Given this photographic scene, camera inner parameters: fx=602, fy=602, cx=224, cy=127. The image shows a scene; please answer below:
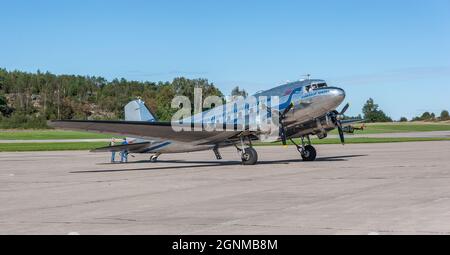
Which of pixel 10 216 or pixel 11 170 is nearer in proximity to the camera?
pixel 10 216

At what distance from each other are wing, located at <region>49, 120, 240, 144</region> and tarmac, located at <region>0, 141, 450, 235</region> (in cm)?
250

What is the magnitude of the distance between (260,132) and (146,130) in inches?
212

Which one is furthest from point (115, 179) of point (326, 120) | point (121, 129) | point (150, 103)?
point (150, 103)

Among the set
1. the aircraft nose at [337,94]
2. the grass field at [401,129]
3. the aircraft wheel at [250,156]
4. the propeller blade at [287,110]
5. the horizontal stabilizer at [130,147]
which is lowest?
the aircraft wheel at [250,156]

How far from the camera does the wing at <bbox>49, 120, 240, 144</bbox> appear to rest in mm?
25531

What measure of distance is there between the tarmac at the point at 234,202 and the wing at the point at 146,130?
2504 mm

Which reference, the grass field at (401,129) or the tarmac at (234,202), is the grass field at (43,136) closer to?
the grass field at (401,129)

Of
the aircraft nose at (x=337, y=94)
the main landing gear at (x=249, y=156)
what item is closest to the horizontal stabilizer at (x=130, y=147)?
the main landing gear at (x=249, y=156)

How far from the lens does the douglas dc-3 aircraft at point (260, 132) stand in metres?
26.8

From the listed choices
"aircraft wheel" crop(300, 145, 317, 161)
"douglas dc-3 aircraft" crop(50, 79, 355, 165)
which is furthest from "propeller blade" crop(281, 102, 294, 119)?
"aircraft wheel" crop(300, 145, 317, 161)

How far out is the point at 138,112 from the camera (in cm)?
3462

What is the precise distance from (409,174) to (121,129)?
501 inches
